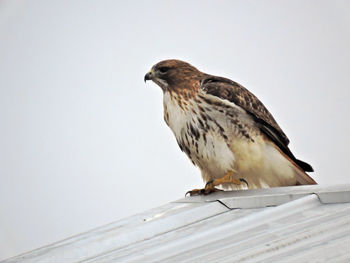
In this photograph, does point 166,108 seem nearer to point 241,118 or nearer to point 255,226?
point 241,118

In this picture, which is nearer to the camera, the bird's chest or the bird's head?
the bird's chest

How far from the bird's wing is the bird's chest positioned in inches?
3.5

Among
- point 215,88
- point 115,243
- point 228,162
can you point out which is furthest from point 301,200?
point 215,88

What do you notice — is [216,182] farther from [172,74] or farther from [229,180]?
[172,74]

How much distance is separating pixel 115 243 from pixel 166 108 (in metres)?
0.89

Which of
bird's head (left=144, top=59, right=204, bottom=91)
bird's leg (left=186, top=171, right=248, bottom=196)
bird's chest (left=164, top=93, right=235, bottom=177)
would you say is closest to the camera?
bird's leg (left=186, top=171, right=248, bottom=196)

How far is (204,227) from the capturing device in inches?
32.1

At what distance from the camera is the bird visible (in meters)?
1.49

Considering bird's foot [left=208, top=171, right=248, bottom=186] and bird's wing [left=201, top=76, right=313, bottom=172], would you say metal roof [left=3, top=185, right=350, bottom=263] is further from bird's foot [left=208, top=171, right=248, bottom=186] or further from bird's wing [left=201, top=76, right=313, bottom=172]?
bird's wing [left=201, top=76, right=313, bottom=172]

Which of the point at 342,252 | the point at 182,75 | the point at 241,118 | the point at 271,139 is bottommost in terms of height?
the point at 342,252

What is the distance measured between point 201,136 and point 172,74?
32 cm

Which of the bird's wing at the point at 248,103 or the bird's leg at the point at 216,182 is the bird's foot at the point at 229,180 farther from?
the bird's wing at the point at 248,103

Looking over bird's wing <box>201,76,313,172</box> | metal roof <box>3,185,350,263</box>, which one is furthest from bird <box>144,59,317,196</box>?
metal roof <box>3,185,350,263</box>

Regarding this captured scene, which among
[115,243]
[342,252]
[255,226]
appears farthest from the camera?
[115,243]
